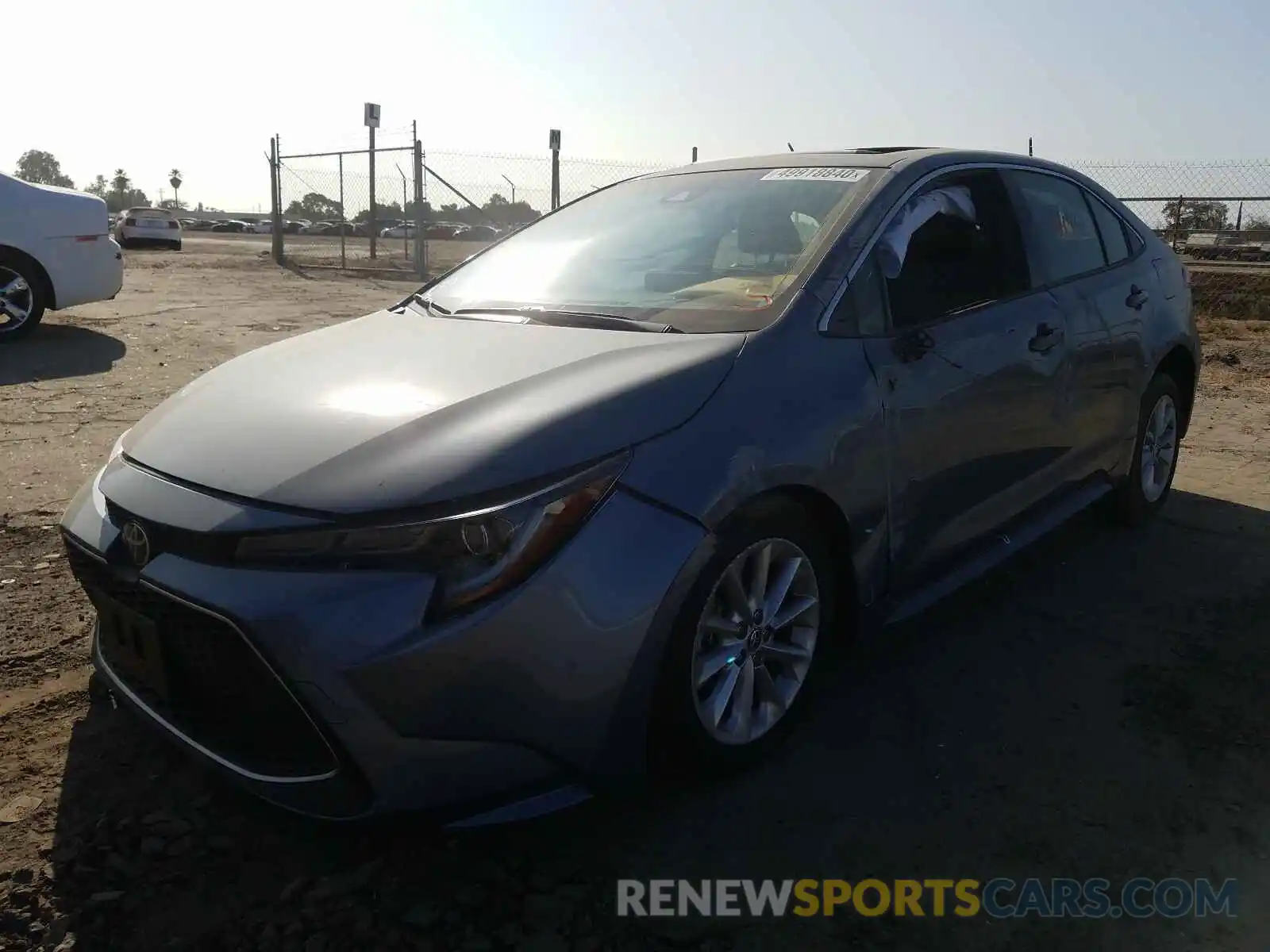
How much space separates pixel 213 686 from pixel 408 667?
18.6 inches

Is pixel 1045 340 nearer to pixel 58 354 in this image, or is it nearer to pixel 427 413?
pixel 427 413

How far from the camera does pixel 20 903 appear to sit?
2.02 metres

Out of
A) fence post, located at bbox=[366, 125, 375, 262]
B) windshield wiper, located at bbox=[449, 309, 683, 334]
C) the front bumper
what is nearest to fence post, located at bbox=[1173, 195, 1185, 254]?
fence post, located at bbox=[366, 125, 375, 262]

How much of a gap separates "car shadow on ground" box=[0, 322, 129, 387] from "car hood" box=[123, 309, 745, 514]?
5149mm

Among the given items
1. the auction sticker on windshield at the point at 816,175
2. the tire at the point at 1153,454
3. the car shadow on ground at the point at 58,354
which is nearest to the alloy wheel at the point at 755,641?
the auction sticker on windshield at the point at 816,175

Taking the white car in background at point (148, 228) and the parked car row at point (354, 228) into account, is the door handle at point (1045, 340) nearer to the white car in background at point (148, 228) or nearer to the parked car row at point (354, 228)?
the parked car row at point (354, 228)

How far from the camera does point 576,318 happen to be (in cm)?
281

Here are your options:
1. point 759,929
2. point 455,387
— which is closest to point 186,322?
point 455,387

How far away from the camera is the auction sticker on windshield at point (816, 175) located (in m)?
3.06

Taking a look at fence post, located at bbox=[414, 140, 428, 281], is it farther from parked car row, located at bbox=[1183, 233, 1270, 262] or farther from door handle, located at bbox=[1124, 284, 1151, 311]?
door handle, located at bbox=[1124, 284, 1151, 311]

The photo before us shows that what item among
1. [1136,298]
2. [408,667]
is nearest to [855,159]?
[1136,298]

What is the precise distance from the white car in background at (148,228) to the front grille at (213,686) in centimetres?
2526

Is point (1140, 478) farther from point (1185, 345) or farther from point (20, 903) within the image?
point (20, 903)

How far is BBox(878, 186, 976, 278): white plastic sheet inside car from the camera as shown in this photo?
2.81 meters
